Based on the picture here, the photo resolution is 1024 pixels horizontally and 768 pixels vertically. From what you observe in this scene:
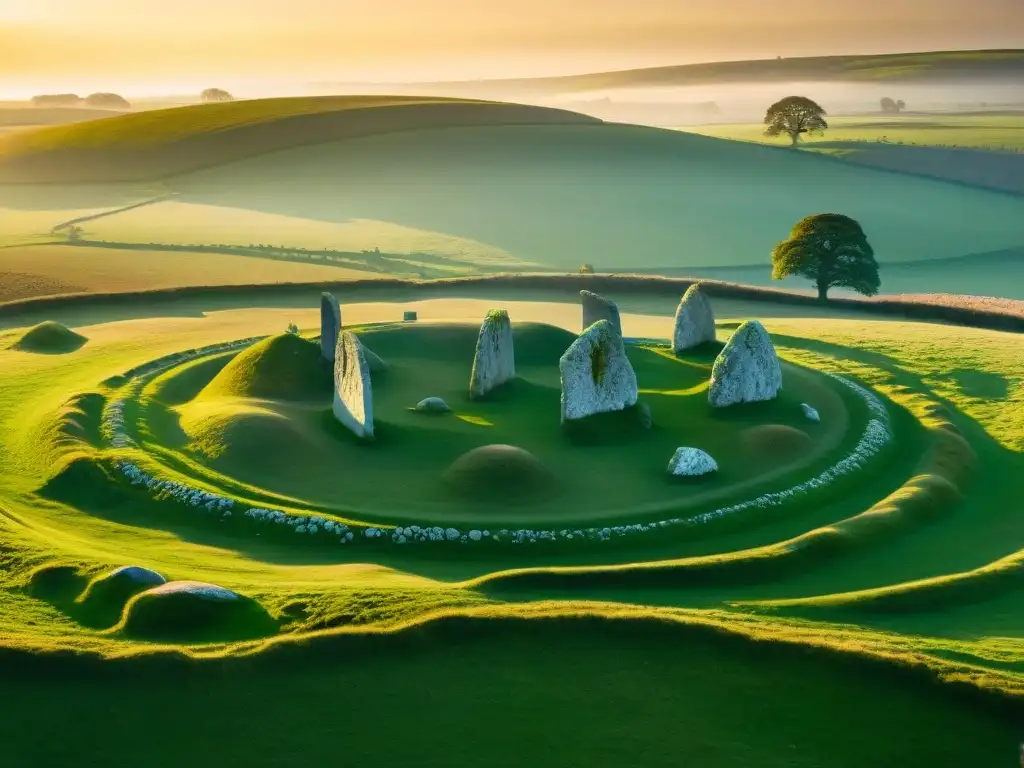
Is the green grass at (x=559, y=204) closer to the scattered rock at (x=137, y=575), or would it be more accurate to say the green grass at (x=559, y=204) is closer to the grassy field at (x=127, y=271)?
the grassy field at (x=127, y=271)

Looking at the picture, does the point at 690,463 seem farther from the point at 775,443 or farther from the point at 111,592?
the point at 111,592

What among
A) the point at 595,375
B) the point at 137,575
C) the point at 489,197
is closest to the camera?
the point at 137,575

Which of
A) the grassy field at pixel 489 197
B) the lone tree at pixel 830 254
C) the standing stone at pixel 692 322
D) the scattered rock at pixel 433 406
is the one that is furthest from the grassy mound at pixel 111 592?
the grassy field at pixel 489 197

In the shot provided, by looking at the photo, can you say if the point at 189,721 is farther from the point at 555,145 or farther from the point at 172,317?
the point at 555,145

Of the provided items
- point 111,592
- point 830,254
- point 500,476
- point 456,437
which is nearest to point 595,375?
point 456,437

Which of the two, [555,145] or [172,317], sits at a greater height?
[555,145]

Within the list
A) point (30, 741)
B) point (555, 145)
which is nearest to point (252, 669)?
point (30, 741)
